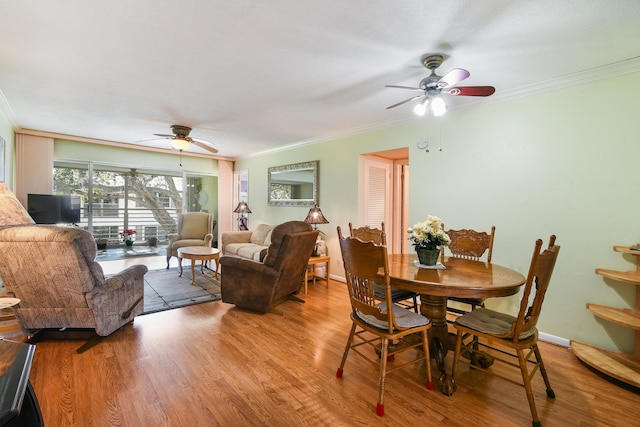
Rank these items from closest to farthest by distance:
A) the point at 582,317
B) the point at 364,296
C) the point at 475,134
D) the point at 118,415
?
1. the point at 118,415
2. the point at 364,296
3. the point at 582,317
4. the point at 475,134

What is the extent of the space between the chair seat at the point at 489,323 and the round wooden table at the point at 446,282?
0.72 feet

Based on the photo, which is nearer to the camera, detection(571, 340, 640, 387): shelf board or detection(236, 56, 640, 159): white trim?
detection(571, 340, 640, 387): shelf board

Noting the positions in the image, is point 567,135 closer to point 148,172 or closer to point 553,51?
point 553,51

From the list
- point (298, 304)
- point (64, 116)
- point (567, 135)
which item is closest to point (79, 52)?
point (64, 116)

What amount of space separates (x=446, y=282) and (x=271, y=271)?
190cm

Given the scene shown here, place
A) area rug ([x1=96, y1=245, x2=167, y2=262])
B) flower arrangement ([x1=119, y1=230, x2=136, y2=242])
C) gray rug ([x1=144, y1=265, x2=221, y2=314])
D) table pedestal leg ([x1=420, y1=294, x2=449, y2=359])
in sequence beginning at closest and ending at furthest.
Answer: table pedestal leg ([x1=420, y1=294, x2=449, y2=359]) < gray rug ([x1=144, y1=265, x2=221, y2=314]) < area rug ([x1=96, y1=245, x2=167, y2=262]) < flower arrangement ([x1=119, y1=230, x2=136, y2=242])

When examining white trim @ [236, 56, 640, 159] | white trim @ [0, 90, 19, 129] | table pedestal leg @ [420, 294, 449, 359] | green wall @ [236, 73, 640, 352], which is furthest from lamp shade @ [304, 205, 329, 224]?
white trim @ [0, 90, 19, 129]

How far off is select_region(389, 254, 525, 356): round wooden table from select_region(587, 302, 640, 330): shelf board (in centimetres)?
81

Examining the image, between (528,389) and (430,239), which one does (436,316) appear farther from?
(528,389)

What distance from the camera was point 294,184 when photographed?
580cm

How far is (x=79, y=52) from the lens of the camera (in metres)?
2.36

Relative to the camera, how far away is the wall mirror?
5367 millimetres

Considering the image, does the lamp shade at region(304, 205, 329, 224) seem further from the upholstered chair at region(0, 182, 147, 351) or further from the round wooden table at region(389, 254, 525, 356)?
the upholstered chair at region(0, 182, 147, 351)

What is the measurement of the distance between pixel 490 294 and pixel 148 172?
22.7ft
